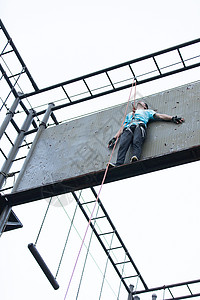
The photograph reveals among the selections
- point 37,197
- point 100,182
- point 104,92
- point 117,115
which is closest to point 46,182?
point 37,197

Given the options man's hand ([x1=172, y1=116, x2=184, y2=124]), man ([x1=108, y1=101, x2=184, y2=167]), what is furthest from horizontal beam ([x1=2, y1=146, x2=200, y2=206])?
man's hand ([x1=172, y1=116, x2=184, y2=124])

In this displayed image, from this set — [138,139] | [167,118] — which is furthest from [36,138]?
[167,118]

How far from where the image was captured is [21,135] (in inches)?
482

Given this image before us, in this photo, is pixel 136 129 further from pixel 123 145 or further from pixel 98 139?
pixel 98 139

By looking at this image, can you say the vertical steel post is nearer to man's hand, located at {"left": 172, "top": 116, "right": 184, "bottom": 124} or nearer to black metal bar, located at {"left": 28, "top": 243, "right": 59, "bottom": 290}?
black metal bar, located at {"left": 28, "top": 243, "right": 59, "bottom": 290}

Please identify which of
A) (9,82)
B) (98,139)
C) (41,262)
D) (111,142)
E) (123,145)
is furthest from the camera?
(9,82)

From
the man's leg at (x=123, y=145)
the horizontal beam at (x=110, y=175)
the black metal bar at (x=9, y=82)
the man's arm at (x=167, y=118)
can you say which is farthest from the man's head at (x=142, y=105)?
the black metal bar at (x=9, y=82)

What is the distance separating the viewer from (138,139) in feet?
30.4

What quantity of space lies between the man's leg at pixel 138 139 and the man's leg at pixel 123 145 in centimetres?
15

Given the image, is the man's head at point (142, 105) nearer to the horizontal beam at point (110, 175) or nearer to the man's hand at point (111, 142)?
the man's hand at point (111, 142)

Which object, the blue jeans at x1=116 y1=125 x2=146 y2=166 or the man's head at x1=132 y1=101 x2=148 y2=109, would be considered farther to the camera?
the man's head at x1=132 y1=101 x2=148 y2=109

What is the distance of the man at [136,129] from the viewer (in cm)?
923

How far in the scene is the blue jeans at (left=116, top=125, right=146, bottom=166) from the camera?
9.20 meters

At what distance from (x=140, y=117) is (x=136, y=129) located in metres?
0.41
